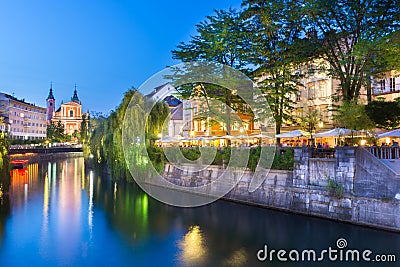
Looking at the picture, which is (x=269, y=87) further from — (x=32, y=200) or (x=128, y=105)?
(x=32, y=200)

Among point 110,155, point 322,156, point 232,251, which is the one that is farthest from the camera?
point 110,155

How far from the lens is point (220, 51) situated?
33312 millimetres

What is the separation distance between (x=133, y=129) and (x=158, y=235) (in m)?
18.0

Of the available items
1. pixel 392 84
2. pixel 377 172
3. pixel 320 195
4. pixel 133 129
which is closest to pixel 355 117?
pixel 320 195

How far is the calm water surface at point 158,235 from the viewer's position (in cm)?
1680

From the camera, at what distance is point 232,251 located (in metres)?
17.6

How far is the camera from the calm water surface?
1680 centimetres

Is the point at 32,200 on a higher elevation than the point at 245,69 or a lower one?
lower

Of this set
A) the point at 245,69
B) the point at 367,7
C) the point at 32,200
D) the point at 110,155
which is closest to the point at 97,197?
the point at 32,200

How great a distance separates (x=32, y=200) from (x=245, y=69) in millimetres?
22434

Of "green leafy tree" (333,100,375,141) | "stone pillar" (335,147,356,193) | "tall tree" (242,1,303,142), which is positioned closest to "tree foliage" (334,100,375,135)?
"green leafy tree" (333,100,375,141)

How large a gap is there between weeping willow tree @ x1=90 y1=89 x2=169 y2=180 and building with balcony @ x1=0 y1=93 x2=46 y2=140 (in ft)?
242
